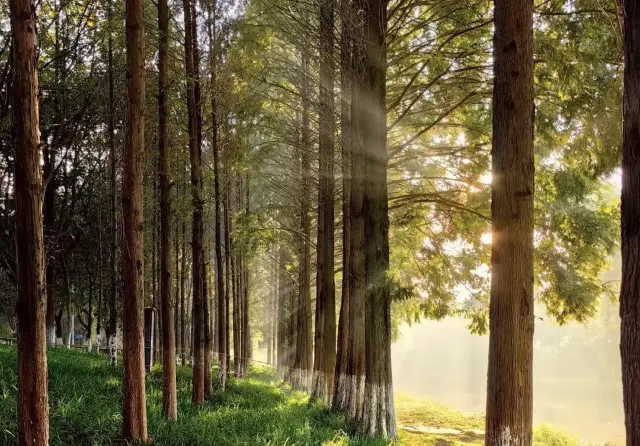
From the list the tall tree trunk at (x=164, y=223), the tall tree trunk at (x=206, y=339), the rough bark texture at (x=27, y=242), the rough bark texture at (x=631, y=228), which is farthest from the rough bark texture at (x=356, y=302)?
the rough bark texture at (x=631, y=228)

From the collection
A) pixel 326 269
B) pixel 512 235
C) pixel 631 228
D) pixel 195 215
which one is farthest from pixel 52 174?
pixel 631 228

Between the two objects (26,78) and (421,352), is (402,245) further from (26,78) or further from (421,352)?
(421,352)

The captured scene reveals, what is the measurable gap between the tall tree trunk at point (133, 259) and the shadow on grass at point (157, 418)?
451 mm

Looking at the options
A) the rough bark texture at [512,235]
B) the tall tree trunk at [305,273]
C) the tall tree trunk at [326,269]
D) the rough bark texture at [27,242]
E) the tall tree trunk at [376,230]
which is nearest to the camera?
the rough bark texture at [27,242]

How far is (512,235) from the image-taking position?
503 cm

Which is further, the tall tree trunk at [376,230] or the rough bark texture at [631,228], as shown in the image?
the tall tree trunk at [376,230]

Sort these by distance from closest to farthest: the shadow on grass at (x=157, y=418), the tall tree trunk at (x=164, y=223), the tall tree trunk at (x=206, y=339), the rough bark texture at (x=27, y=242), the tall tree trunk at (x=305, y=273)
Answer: the rough bark texture at (x=27, y=242) → the shadow on grass at (x=157, y=418) → the tall tree trunk at (x=164, y=223) → the tall tree trunk at (x=206, y=339) → the tall tree trunk at (x=305, y=273)

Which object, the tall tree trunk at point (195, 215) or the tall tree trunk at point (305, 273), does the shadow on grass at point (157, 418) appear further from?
the tall tree trunk at point (305, 273)

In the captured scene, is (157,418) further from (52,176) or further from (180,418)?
(52,176)

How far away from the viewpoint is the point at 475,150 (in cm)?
1109

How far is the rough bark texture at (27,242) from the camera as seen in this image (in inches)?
185

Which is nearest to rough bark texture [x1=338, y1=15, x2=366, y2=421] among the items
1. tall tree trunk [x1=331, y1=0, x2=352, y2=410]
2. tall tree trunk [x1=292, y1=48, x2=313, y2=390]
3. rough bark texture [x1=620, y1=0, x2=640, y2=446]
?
tall tree trunk [x1=331, y1=0, x2=352, y2=410]

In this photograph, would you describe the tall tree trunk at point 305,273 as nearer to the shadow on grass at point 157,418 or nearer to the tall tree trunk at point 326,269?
the tall tree trunk at point 326,269

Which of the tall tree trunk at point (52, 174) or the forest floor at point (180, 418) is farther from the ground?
the tall tree trunk at point (52, 174)
